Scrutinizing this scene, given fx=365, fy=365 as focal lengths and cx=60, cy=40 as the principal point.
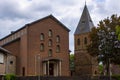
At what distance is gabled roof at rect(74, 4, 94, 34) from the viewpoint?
109194 mm

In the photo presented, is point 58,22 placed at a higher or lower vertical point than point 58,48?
higher

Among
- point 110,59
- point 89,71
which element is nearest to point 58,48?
point 110,59

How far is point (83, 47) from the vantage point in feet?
362

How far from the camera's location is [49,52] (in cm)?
8225

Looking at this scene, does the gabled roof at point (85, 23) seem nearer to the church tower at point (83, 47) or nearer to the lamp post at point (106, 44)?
the church tower at point (83, 47)

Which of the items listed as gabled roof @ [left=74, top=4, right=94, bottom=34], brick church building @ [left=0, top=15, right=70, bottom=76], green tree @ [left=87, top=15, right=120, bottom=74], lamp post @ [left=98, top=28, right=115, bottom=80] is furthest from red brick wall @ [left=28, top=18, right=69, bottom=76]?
gabled roof @ [left=74, top=4, right=94, bottom=34]

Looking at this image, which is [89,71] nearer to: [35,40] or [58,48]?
[58,48]

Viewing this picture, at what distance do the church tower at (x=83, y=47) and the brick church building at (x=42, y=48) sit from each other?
20911mm

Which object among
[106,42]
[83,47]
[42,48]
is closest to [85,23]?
[83,47]

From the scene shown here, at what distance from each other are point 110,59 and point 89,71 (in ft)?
96.9

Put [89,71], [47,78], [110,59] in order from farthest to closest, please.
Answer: [89,71]
[110,59]
[47,78]

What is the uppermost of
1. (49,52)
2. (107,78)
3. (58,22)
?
(58,22)

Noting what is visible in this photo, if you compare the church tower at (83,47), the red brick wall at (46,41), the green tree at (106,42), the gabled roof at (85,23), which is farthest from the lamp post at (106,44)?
the gabled roof at (85,23)

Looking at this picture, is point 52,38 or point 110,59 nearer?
point 110,59
